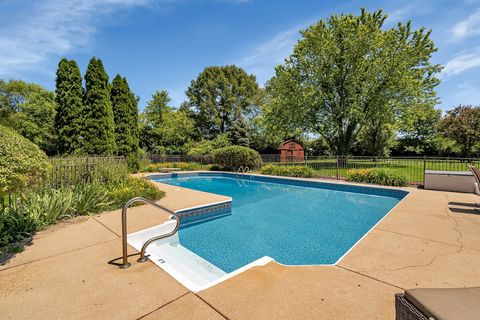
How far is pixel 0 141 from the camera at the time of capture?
2.82m

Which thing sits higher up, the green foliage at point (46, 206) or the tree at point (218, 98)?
the tree at point (218, 98)

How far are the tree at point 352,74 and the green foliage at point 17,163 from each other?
675 inches

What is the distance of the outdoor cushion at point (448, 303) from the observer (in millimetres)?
1210

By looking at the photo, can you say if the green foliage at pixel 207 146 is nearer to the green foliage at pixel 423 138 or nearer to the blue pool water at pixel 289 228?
the blue pool water at pixel 289 228

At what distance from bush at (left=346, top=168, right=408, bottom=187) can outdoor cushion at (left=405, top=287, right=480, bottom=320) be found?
975 cm

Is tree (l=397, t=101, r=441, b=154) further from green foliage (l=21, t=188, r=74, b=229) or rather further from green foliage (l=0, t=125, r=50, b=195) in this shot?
green foliage (l=0, t=125, r=50, b=195)

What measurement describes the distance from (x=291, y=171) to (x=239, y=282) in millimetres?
11520

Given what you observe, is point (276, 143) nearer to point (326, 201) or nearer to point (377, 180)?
point (377, 180)

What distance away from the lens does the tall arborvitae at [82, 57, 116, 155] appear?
11.6 meters

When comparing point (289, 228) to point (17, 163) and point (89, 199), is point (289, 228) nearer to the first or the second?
point (89, 199)

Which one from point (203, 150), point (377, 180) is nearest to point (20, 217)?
point (377, 180)

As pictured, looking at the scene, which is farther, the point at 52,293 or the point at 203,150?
the point at 203,150

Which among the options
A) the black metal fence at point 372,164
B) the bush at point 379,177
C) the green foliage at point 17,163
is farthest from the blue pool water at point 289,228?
the green foliage at point 17,163

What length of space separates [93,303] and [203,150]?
21.8 metres
